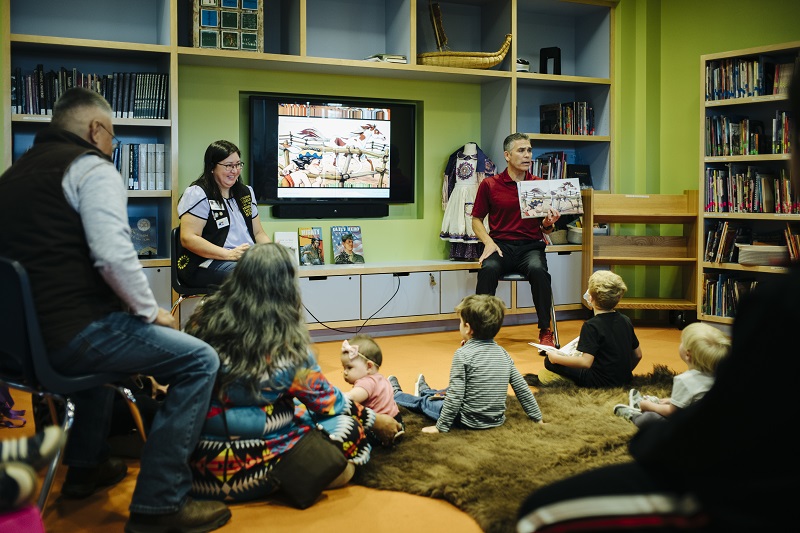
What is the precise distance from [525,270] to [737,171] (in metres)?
1.71

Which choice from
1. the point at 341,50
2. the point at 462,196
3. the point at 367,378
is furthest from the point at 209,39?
the point at 367,378

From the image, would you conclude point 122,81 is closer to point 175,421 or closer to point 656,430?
point 175,421

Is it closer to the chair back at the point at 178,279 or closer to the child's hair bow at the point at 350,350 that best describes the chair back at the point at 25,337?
the child's hair bow at the point at 350,350

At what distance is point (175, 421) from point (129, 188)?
2.90 metres

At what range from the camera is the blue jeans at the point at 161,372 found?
192cm

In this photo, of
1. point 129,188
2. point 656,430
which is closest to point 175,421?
point 656,430

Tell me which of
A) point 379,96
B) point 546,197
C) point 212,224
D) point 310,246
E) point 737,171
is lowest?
point 310,246

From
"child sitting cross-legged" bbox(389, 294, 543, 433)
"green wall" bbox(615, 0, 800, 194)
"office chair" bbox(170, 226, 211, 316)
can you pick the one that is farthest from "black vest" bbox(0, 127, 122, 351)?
"green wall" bbox(615, 0, 800, 194)

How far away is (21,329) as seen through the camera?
1.85m

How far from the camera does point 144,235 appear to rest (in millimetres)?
4793

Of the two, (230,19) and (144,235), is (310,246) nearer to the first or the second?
(144,235)

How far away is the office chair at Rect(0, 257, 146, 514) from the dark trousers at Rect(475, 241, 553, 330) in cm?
303

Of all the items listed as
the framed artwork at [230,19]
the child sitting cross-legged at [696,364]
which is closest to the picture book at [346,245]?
the framed artwork at [230,19]

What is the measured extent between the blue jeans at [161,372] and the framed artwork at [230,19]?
127 inches
